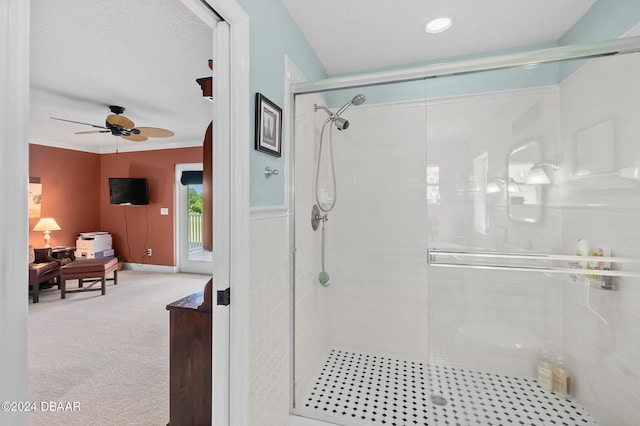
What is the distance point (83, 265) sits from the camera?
3.79 m

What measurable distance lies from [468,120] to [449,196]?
21.7 inches

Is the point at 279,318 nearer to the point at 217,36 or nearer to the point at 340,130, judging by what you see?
the point at 217,36

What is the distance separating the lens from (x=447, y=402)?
1.74 metres

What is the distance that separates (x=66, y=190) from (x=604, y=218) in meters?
6.46

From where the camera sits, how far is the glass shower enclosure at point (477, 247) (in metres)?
1.55

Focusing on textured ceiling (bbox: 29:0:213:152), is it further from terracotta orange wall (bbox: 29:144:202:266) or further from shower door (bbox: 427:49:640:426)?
shower door (bbox: 427:49:640:426)

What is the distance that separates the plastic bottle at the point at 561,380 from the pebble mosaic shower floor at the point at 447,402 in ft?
0.14

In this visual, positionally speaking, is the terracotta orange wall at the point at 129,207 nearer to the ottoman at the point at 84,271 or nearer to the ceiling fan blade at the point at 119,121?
the ottoman at the point at 84,271

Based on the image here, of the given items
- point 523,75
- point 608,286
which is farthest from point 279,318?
point 523,75

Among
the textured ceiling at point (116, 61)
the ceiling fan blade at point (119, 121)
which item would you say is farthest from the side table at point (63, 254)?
the ceiling fan blade at point (119, 121)

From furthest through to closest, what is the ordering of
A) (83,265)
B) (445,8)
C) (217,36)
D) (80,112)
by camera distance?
1. (83,265)
2. (80,112)
3. (445,8)
4. (217,36)

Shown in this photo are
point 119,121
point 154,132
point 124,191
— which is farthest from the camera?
point 124,191

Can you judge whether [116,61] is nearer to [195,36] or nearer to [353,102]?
[195,36]

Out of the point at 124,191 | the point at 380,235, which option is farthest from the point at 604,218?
the point at 124,191
